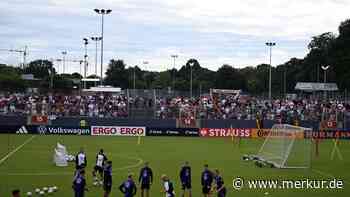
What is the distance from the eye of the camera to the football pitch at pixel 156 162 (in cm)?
2494

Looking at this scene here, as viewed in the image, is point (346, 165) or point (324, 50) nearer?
point (346, 165)

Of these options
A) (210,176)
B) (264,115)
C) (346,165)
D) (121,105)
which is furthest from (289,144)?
(121,105)

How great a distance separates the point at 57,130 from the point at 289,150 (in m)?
27.0

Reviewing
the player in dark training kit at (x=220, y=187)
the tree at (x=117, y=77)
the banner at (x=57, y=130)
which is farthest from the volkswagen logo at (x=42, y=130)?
the tree at (x=117, y=77)

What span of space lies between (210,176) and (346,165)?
52.3 ft

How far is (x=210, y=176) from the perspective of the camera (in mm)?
21781

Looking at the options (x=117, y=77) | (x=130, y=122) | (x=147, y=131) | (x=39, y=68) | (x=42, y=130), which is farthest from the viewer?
(x=39, y=68)

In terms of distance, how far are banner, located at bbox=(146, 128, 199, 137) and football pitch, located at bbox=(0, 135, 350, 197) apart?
2.53 m

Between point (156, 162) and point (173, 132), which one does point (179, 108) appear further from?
point (156, 162)

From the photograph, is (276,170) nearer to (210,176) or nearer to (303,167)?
(303,167)

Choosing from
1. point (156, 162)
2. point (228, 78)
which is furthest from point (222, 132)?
point (228, 78)

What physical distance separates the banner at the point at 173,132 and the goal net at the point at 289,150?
19.5 metres

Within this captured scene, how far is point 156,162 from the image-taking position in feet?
112

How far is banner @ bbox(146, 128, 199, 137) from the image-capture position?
5500cm
